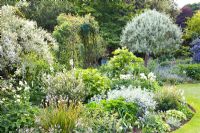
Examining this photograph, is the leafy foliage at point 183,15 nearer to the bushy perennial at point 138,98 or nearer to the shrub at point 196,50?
the shrub at point 196,50

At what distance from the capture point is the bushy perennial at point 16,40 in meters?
8.28

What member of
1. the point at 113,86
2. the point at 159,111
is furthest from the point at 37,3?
the point at 159,111

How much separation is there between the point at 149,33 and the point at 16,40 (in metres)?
10.7

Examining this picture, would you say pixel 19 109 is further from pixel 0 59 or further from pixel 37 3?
pixel 37 3

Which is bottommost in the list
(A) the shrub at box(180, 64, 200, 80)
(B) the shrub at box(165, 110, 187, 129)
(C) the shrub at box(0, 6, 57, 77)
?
(A) the shrub at box(180, 64, 200, 80)

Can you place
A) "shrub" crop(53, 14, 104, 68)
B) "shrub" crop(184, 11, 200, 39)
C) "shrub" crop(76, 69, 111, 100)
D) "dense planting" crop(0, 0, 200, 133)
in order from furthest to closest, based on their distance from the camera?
"shrub" crop(184, 11, 200, 39)
"shrub" crop(53, 14, 104, 68)
"shrub" crop(76, 69, 111, 100)
"dense planting" crop(0, 0, 200, 133)

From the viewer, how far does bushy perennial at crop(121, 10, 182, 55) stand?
18.5 m

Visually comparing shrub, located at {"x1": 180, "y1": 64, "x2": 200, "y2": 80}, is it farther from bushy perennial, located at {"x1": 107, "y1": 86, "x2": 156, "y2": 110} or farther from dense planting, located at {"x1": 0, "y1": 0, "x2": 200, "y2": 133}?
bushy perennial, located at {"x1": 107, "y1": 86, "x2": 156, "y2": 110}

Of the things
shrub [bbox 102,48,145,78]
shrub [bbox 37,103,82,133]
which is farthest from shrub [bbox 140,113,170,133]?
shrub [bbox 102,48,145,78]

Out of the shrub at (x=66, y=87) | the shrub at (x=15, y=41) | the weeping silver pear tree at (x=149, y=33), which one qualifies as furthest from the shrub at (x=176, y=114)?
the weeping silver pear tree at (x=149, y=33)

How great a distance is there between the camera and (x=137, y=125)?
25.0ft

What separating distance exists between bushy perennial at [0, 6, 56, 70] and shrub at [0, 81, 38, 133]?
1.08m

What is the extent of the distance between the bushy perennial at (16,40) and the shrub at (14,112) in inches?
42.5

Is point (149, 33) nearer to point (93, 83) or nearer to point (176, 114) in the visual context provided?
point (93, 83)
